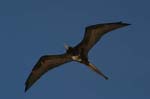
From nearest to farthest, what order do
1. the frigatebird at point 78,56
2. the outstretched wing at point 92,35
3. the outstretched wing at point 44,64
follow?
the frigatebird at point 78,56, the outstretched wing at point 92,35, the outstretched wing at point 44,64

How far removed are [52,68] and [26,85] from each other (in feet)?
8.49

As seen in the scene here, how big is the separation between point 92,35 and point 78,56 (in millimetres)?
1940

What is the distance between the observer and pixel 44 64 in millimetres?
62156

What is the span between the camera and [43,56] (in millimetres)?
62312

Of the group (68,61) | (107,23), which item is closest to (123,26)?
(107,23)

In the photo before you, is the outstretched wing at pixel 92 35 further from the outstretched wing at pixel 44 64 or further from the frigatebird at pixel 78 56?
the outstretched wing at pixel 44 64

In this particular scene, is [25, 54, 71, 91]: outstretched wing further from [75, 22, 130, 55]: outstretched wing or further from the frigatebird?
[75, 22, 130, 55]: outstretched wing

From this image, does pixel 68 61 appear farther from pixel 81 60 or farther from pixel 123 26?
pixel 123 26

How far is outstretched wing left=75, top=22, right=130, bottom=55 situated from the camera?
60456mm

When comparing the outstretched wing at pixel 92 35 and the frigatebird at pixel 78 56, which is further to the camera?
the outstretched wing at pixel 92 35

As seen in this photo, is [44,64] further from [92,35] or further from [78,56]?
[92,35]

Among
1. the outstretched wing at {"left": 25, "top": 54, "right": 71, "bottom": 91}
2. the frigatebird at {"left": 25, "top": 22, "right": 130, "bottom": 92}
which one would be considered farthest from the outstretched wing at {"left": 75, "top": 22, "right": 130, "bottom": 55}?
the outstretched wing at {"left": 25, "top": 54, "right": 71, "bottom": 91}

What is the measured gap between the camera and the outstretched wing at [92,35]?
60.5 m

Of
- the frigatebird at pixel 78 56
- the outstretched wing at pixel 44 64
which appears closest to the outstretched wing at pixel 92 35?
the frigatebird at pixel 78 56
